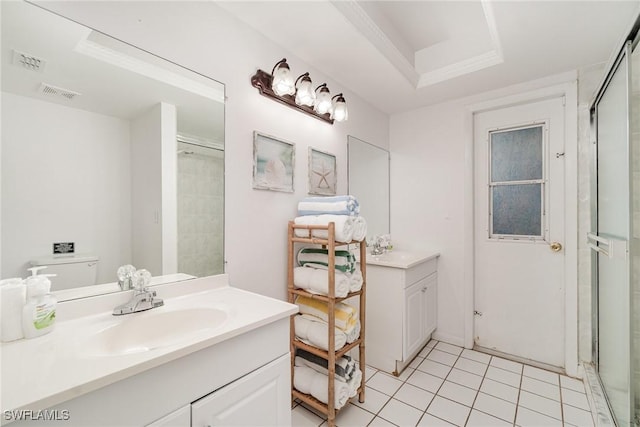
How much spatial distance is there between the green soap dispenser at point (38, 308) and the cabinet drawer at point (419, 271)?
6.06ft

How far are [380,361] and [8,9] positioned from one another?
2.57 metres

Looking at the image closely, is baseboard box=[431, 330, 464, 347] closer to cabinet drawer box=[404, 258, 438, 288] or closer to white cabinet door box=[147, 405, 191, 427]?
cabinet drawer box=[404, 258, 438, 288]

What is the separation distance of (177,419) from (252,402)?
27 cm

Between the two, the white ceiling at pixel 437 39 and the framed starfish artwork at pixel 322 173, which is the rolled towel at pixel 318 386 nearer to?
the framed starfish artwork at pixel 322 173

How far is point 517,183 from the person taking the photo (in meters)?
2.30

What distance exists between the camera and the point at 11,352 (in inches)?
29.0

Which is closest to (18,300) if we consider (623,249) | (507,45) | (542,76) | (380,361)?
(380,361)

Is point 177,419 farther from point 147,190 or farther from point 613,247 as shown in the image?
point 613,247

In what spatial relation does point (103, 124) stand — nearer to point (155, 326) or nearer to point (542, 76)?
point (155, 326)

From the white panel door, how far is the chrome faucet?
2463mm

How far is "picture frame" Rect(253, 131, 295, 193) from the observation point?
158 centimetres

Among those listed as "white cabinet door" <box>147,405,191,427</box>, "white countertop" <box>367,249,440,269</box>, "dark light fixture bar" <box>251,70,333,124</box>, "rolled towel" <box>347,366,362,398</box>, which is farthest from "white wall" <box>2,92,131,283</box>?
"white countertop" <box>367,249,440,269</box>

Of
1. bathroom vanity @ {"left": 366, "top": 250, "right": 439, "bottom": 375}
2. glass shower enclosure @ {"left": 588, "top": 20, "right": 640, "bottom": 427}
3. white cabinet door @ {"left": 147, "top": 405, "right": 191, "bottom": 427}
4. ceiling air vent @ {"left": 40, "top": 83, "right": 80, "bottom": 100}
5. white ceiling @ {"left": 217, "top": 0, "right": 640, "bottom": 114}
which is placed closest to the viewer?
white cabinet door @ {"left": 147, "top": 405, "right": 191, "bottom": 427}

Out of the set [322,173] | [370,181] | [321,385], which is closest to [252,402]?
[321,385]
